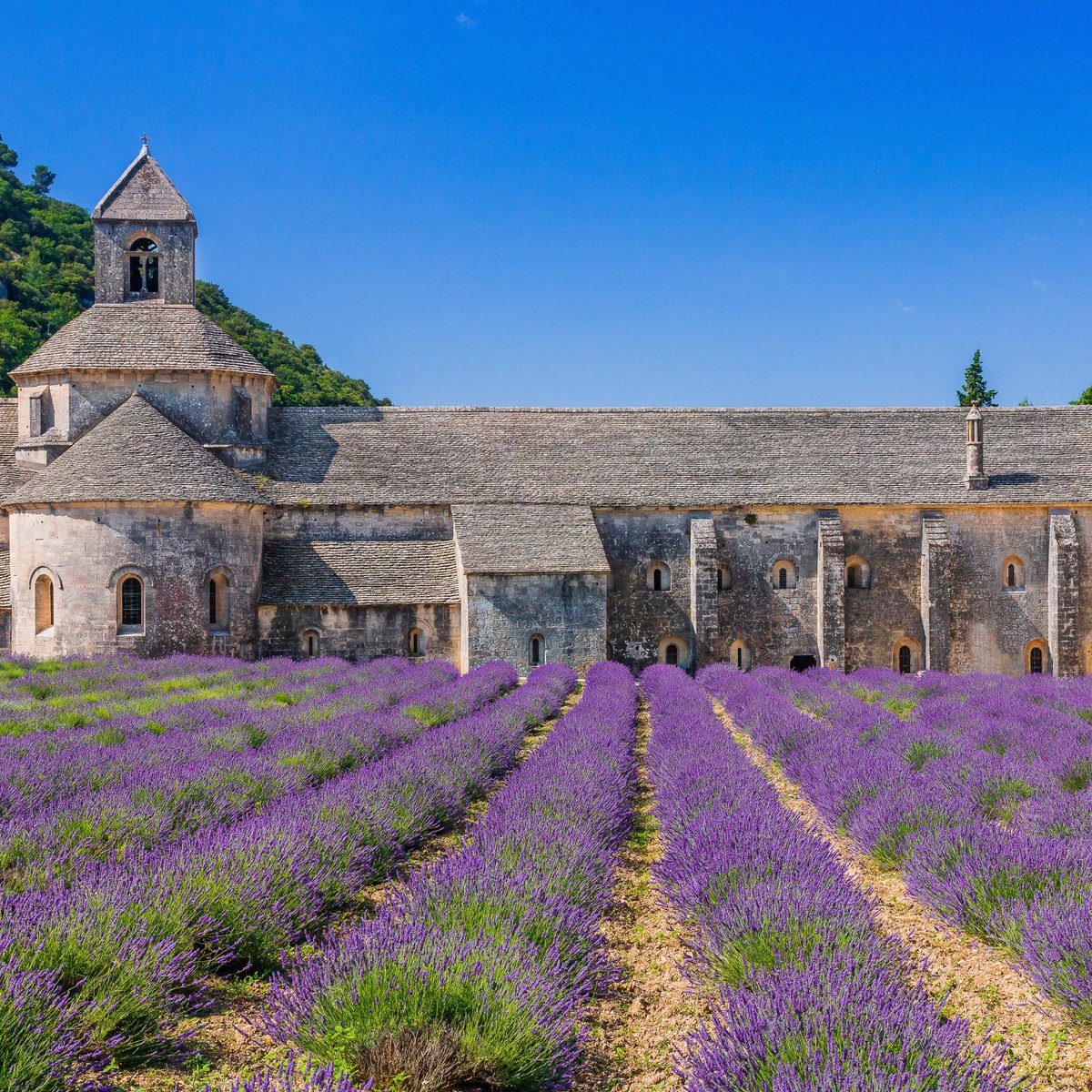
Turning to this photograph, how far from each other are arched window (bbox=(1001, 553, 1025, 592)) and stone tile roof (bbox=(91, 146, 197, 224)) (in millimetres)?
26341

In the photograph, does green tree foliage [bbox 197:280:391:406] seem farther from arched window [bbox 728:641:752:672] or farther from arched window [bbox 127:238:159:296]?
arched window [bbox 728:641:752:672]

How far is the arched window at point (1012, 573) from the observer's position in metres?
27.8

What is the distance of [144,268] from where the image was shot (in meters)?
29.1

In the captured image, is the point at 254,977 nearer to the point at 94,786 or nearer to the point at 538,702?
the point at 94,786

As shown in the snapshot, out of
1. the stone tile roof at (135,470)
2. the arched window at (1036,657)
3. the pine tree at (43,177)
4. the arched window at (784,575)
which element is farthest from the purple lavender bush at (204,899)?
the pine tree at (43,177)

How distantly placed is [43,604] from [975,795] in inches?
884

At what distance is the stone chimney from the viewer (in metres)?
28.0

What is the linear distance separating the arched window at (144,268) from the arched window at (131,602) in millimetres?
10338

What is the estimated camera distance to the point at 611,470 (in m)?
28.5

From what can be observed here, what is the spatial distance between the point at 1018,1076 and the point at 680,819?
12.0 feet

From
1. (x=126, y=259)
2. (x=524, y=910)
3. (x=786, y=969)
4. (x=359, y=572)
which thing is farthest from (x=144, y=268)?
(x=786, y=969)

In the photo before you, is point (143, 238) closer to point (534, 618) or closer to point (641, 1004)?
point (534, 618)

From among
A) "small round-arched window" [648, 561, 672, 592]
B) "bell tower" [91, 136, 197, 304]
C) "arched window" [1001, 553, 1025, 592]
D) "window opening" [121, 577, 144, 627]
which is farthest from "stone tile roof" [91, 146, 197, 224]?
"arched window" [1001, 553, 1025, 592]

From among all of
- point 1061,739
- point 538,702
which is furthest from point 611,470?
point 1061,739
